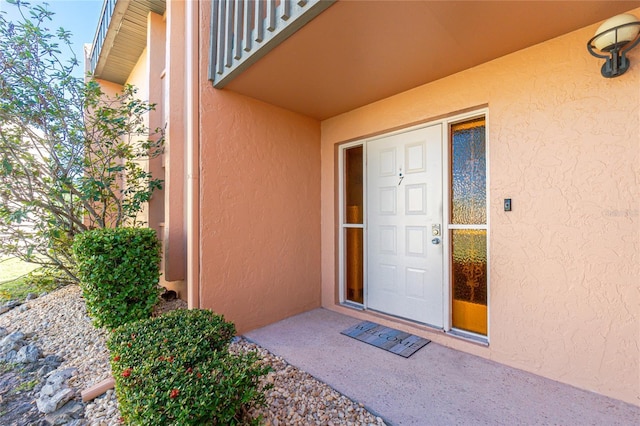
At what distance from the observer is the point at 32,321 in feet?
12.4

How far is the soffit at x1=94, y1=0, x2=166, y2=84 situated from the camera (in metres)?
4.70

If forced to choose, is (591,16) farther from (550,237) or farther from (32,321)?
(32,321)

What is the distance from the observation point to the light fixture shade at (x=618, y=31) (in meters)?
1.92

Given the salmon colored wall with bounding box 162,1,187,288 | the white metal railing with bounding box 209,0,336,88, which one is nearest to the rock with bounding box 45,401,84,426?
the salmon colored wall with bounding box 162,1,187,288

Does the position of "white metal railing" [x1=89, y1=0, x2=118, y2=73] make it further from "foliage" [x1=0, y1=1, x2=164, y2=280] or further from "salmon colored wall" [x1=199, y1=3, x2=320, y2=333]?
"salmon colored wall" [x1=199, y1=3, x2=320, y2=333]

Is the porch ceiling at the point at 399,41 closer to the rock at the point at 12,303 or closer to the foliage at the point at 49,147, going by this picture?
the foliage at the point at 49,147

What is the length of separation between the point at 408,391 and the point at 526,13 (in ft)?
9.68

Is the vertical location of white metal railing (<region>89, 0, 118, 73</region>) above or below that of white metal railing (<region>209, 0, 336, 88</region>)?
above

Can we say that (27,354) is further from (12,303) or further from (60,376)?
(12,303)

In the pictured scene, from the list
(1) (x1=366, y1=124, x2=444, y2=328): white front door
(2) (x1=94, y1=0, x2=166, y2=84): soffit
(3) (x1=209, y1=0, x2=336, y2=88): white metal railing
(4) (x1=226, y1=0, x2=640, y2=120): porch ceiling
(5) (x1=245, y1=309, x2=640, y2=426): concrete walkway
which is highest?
(2) (x1=94, y1=0, x2=166, y2=84): soffit

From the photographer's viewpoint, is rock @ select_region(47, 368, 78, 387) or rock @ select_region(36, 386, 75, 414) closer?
rock @ select_region(36, 386, 75, 414)

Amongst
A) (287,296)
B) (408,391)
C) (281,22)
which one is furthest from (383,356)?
(281,22)

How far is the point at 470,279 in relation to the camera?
2.92 metres

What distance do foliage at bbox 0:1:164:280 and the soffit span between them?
1377 millimetres
